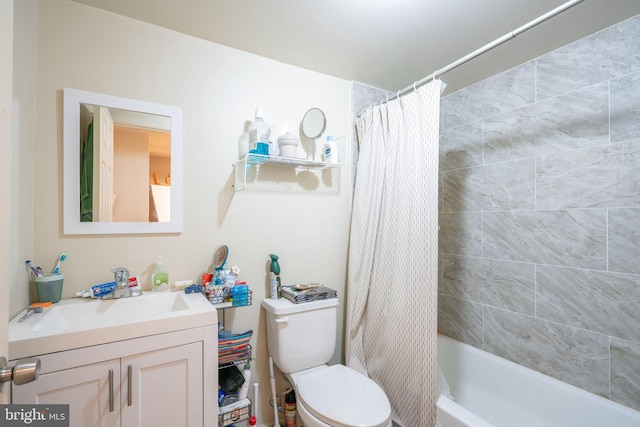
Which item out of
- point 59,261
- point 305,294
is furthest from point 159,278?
point 305,294

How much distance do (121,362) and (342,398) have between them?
952 millimetres

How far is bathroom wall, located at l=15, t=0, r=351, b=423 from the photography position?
4.31 feet

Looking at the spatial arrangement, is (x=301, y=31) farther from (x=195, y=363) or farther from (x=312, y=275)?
(x=195, y=363)

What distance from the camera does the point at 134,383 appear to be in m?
1.08

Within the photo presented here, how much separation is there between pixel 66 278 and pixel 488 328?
7.98 feet

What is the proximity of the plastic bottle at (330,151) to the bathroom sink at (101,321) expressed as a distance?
1.10 metres

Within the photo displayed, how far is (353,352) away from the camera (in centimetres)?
192

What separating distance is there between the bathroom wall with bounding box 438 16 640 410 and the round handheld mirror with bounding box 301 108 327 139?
107 cm

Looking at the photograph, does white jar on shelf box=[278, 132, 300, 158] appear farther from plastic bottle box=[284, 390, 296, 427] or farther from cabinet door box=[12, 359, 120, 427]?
plastic bottle box=[284, 390, 296, 427]

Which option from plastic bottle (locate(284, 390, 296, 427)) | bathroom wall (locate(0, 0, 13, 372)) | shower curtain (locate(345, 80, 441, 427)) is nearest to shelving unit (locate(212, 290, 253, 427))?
plastic bottle (locate(284, 390, 296, 427))

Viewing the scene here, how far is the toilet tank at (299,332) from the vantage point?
1.61 meters

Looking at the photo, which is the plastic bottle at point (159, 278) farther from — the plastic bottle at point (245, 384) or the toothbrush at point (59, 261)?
the plastic bottle at point (245, 384)
